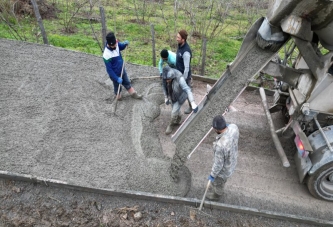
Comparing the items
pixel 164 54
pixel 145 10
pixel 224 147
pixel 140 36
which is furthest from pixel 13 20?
pixel 224 147

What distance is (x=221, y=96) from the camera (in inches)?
188

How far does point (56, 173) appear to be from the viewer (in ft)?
14.6

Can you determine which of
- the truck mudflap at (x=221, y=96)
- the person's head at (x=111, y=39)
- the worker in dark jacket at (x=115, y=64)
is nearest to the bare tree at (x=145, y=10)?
the worker in dark jacket at (x=115, y=64)

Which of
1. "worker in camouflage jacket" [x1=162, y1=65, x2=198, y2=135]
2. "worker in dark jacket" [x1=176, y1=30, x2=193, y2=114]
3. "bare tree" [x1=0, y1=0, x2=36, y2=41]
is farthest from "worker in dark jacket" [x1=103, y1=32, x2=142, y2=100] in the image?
"bare tree" [x1=0, y1=0, x2=36, y2=41]

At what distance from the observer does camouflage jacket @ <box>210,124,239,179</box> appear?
11.5ft

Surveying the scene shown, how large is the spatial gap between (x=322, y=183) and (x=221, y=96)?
220 centimetres

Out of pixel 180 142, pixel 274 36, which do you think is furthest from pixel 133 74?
pixel 274 36

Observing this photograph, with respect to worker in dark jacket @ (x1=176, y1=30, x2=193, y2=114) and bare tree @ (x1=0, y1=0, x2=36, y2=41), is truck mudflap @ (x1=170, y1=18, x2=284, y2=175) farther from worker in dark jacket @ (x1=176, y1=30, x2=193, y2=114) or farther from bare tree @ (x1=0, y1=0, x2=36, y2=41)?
bare tree @ (x1=0, y1=0, x2=36, y2=41)

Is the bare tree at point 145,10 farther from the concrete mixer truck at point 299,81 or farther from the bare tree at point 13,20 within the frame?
the concrete mixer truck at point 299,81

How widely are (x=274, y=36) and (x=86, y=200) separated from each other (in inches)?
151

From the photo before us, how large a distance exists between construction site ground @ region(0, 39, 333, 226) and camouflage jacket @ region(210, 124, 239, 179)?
2.82ft

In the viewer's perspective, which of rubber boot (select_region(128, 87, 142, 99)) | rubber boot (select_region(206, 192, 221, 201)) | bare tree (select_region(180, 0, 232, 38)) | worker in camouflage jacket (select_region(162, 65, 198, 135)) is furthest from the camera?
bare tree (select_region(180, 0, 232, 38))

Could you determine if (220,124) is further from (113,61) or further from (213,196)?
(113,61)

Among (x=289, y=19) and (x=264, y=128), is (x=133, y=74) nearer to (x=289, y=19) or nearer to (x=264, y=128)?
(x=264, y=128)
